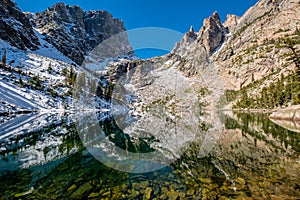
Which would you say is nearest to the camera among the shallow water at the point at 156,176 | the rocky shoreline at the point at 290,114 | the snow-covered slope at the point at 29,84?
the shallow water at the point at 156,176

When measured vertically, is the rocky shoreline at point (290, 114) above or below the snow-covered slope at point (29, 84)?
below

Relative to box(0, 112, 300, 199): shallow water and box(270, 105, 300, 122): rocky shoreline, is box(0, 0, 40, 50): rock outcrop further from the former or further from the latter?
box(270, 105, 300, 122): rocky shoreline

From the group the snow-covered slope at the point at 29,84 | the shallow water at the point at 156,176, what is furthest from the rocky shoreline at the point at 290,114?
the snow-covered slope at the point at 29,84

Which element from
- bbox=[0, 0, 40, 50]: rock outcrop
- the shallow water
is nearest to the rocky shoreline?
the shallow water

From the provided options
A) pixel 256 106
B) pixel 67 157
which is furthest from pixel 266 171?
pixel 256 106

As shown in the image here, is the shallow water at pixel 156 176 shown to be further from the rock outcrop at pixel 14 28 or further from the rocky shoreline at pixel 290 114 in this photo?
the rock outcrop at pixel 14 28

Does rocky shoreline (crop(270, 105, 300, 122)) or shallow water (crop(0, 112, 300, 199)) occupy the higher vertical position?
rocky shoreline (crop(270, 105, 300, 122))

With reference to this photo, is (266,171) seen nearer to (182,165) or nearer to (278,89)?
(182,165)

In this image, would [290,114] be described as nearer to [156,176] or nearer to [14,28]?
[156,176]

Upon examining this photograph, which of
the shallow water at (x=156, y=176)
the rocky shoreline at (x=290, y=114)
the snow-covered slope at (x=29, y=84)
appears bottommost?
the shallow water at (x=156, y=176)
